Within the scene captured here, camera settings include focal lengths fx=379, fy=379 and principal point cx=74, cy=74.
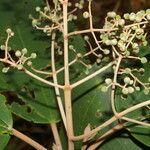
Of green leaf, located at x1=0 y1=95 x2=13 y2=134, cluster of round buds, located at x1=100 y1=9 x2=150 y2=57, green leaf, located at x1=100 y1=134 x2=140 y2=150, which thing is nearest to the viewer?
cluster of round buds, located at x1=100 y1=9 x2=150 y2=57

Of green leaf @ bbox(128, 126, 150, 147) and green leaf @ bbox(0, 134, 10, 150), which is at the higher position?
green leaf @ bbox(0, 134, 10, 150)

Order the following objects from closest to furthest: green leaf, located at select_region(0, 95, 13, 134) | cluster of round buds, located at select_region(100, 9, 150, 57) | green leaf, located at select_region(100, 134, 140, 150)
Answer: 1. cluster of round buds, located at select_region(100, 9, 150, 57)
2. green leaf, located at select_region(0, 95, 13, 134)
3. green leaf, located at select_region(100, 134, 140, 150)

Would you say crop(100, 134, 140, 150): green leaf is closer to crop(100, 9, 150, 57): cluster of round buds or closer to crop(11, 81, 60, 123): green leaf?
crop(11, 81, 60, 123): green leaf

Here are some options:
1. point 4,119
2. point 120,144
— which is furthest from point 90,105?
point 4,119

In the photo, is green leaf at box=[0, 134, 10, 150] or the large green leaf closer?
green leaf at box=[0, 134, 10, 150]

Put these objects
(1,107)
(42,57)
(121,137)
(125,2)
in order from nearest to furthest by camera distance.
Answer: (1,107) < (121,137) < (42,57) < (125,2)

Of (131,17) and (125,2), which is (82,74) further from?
(125,2)

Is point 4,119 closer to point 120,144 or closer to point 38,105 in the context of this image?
point 38,105

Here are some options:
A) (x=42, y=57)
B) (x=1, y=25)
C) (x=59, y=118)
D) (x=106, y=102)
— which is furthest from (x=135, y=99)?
(x=1, y=25)

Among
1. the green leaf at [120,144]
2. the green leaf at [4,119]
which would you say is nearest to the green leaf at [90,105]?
the green leaf at [120,144]

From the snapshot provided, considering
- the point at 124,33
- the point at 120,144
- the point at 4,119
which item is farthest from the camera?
the point at 120,144

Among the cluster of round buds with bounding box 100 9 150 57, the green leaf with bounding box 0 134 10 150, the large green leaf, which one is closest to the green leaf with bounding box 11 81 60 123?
the large green leaf
